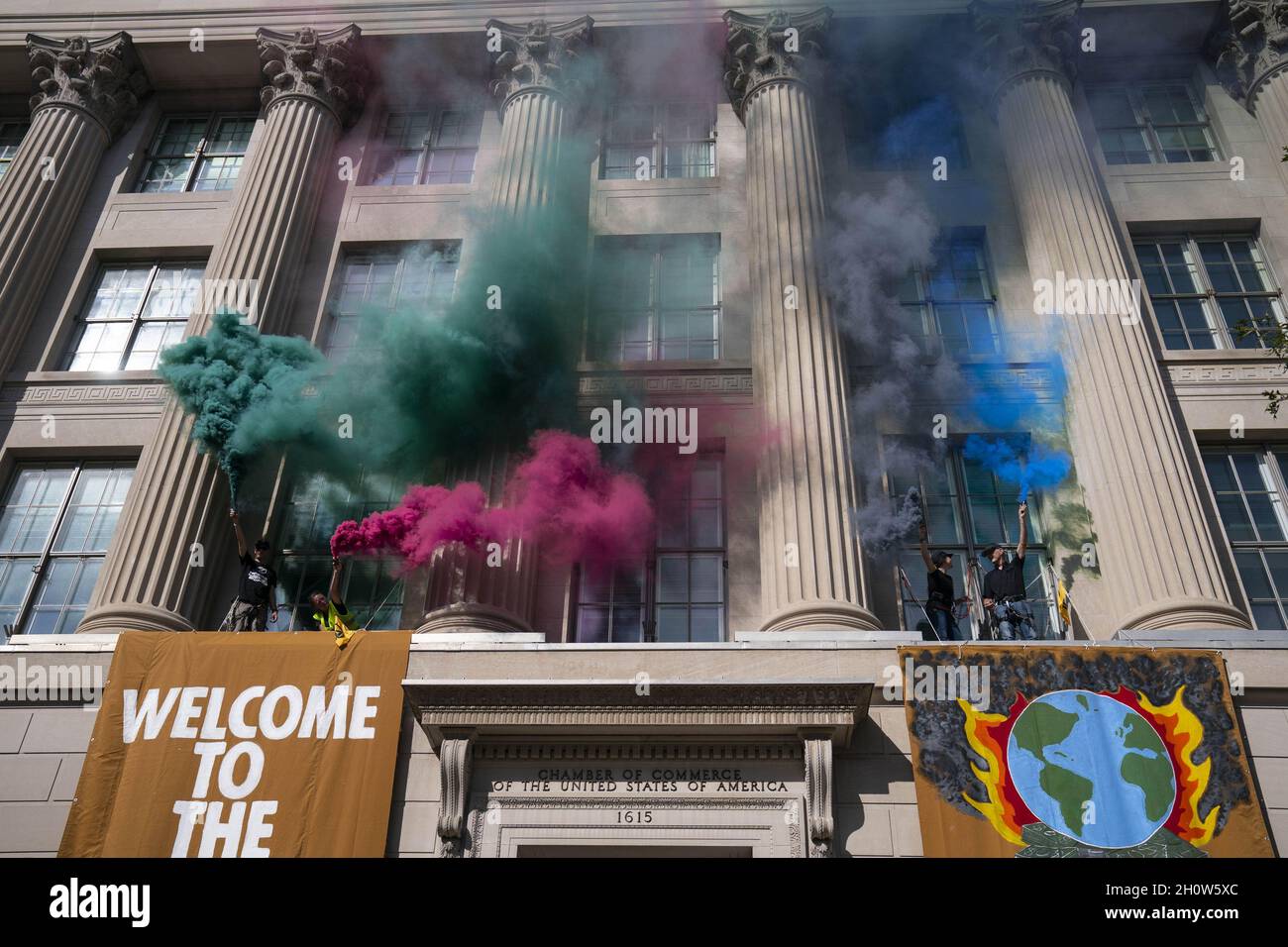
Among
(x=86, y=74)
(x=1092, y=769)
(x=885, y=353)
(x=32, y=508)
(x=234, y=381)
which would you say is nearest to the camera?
(x=1092, y=769)

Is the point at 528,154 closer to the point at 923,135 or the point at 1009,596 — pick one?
the point at 923,135

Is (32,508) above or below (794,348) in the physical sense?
below

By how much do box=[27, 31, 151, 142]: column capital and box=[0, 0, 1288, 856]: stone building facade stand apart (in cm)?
8

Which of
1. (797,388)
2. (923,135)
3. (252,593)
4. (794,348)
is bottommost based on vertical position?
(252,593)

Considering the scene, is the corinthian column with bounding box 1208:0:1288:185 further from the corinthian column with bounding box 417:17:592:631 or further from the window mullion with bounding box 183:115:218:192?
the window mullion with bounding box 183:115:218:192

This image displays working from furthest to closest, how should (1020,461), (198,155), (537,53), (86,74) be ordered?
1. (198,155)
2. (86,74)
3. (537,53)
4. (1020,461)

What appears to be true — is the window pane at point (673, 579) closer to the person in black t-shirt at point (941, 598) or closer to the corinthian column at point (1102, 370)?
the person in black t-shirt at point (941, 598)

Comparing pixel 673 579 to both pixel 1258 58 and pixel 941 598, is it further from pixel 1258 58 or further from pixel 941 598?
pixel 1258 58

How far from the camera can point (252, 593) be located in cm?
1525

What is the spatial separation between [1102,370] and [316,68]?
1592 centimetres

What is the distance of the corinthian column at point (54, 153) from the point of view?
772 inches

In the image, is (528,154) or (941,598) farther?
(528,154)

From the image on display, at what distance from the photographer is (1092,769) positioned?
40.5 ft

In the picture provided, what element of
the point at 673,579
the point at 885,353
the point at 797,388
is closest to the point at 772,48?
the point at 885,353
